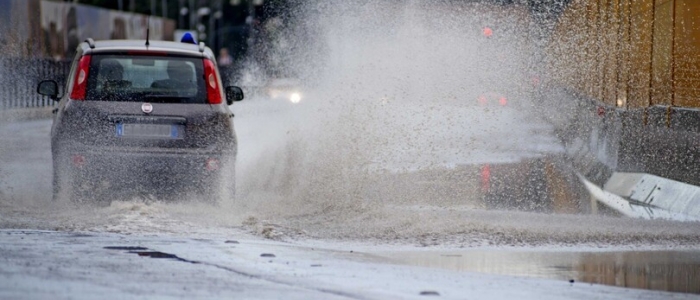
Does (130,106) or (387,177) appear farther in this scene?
(387,177)

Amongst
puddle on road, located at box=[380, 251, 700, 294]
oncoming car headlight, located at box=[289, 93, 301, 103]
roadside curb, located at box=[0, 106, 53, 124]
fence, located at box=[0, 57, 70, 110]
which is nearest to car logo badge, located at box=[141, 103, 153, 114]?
puddle on road, located at box=[380, 251, 700, 294]

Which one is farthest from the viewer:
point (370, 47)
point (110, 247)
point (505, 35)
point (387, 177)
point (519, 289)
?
point (505, 35)

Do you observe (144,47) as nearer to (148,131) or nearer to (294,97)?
(148,131)

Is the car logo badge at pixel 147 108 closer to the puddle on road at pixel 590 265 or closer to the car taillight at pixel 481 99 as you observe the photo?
the puddle on road at pixel 590 265

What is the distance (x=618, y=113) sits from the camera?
18.7 m

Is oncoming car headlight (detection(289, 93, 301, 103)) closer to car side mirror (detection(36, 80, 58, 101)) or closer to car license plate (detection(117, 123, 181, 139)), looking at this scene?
car side mirror (detection(36, 80, 58, 101))

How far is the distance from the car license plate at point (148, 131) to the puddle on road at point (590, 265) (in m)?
3.23

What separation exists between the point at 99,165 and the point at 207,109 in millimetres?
1060

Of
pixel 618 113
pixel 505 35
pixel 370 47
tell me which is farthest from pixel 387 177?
pixel 505 35

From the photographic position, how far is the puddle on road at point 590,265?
8.65 meters

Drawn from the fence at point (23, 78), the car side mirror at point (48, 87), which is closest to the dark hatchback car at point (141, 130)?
the car side mirror at point (48, 87)

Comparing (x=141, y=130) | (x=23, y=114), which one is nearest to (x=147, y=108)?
(x=141, y=130)

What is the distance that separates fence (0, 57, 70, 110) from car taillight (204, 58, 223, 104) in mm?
21475

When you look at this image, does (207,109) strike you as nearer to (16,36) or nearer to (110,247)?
(110,247)
